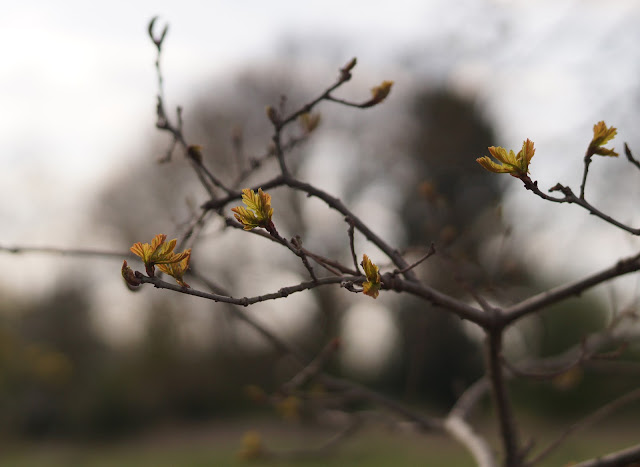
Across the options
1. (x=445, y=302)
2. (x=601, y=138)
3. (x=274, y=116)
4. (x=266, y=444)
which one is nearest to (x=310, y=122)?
(x=274, y=116)

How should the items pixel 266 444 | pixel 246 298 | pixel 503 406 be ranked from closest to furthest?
pixel 246 298 → pixel 503 406 → pixel 266 444

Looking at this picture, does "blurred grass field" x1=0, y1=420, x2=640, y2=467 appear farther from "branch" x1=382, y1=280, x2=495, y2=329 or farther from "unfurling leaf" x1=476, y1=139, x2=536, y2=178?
"unfurling leaf" x1=476, y1=139, x2=536, y2=178

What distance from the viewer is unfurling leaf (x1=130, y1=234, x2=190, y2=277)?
2.57ft

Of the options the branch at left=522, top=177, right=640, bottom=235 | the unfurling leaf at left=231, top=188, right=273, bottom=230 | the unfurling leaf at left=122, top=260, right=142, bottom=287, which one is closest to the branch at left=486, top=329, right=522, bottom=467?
the branch at left=522, top=177, right=640, bottom=235

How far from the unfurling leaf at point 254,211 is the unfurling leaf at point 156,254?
0.09 meters

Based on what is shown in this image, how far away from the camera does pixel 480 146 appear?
35.9 ft

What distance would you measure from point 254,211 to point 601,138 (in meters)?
0.47

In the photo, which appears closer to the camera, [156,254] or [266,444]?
[156,254]

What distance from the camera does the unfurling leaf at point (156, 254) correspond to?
0.78 metres

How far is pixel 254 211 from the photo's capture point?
2.56 feet

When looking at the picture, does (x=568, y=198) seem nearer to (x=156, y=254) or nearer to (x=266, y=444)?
(x=156, y=254)

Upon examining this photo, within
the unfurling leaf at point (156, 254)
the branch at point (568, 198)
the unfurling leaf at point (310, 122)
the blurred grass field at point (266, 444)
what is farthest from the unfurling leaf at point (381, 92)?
the blurred grass field at point (266, 444)

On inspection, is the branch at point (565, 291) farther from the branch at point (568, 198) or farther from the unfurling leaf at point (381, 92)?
the unfurling leaf at point (381, 92)

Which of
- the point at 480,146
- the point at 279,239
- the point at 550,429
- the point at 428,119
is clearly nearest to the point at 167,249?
the point at 279,239
